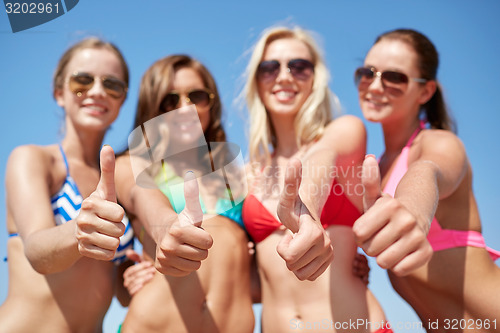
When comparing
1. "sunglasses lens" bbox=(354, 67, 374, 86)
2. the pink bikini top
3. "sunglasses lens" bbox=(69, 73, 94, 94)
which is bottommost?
the pink bikini top

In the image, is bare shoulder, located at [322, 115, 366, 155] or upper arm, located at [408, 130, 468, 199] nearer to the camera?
upper arm, located at [408, 130, 468, 199]

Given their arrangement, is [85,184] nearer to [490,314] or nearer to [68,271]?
[68,271]

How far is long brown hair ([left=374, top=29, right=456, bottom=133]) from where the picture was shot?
2.83 m

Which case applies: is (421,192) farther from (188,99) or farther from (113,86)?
(113,86)

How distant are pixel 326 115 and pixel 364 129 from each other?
1.75 ft

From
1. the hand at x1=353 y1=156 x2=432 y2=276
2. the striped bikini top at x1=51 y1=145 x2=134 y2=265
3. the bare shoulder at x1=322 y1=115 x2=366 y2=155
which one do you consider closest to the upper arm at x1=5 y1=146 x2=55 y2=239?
the striped bikini top at x1=51 y1=145 x2=134 y2=265

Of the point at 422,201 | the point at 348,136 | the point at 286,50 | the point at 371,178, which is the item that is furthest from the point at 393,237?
the point at 286,50

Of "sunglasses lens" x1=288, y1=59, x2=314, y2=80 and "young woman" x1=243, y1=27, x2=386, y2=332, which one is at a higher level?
"sunglasses lens" x1=288, y1=59, x2=314, y2=80

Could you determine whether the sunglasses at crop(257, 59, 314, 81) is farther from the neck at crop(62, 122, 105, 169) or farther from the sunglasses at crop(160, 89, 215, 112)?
the neck at crop(62, 122, 105, 169)

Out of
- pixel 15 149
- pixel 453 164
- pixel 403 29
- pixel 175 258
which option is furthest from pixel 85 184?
pixel 403 29

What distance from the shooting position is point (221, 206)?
9.28 ft

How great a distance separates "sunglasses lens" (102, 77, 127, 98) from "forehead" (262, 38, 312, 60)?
117 centimetres

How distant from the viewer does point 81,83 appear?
2943 millimetres

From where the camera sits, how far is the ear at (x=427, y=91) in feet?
9.44
